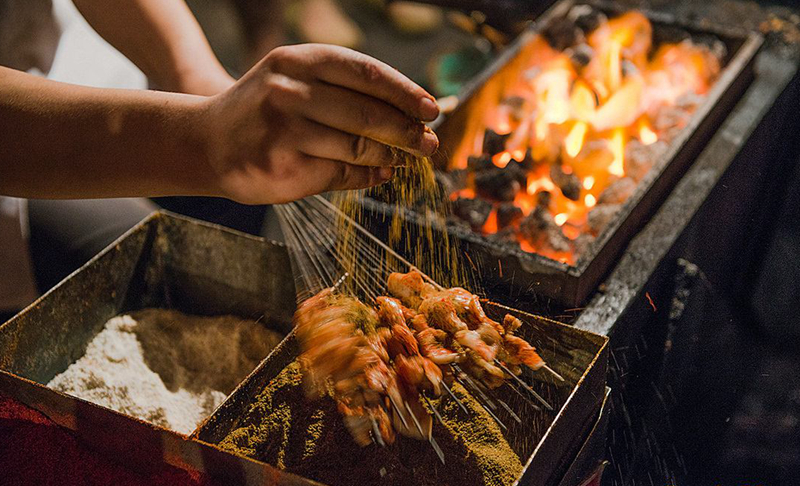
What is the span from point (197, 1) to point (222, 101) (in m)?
6.66

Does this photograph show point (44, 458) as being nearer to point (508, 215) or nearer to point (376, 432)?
point (376, 432)

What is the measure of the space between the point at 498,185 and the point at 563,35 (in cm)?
135

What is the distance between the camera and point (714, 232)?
3.24 m

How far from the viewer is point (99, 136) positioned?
5.05 feet

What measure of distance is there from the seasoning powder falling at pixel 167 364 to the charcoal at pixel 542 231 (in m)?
1.06

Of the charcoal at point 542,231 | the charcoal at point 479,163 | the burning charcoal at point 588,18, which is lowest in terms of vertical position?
the charcoal at point 542,231

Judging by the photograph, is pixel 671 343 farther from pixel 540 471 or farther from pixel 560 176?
pixel 540 471

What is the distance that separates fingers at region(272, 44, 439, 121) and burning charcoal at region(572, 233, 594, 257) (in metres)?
1.38

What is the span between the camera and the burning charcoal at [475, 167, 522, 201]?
297 cm

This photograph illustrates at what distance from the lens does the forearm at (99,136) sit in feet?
5.02

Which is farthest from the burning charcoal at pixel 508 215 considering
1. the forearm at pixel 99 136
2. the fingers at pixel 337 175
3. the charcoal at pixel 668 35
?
the charcoal at pixel 668 35

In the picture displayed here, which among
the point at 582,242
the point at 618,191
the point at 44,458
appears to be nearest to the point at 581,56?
the point at 618,191

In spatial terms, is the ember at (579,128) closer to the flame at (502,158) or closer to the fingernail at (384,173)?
the flame at (502,158)

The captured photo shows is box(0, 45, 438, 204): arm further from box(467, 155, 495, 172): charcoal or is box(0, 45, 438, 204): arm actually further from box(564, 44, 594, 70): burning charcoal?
box(564, 44, 594, 70): burning charcoal
